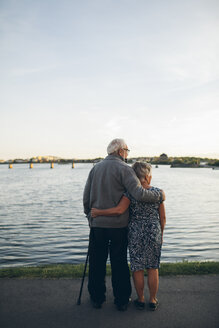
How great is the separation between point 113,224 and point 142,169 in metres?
0.79

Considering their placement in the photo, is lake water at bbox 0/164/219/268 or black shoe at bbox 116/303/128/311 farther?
lake water at bbox 0/164/219/268

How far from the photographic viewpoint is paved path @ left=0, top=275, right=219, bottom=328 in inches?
132

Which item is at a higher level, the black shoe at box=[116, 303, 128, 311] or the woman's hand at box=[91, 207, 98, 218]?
the woman's hand at box=[91, 207, 98, 218]

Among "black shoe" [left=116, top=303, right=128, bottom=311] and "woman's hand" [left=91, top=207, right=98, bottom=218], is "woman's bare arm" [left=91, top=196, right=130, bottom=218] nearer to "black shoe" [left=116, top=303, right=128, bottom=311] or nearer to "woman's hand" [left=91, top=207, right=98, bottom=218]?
"woman's hand" [left=91, top=207, right=98, bottom=218]

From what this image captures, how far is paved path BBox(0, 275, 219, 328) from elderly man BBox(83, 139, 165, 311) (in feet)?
0.75

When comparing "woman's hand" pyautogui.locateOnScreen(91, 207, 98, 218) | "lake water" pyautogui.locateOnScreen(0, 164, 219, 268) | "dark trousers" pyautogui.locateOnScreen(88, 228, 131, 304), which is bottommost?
"lake water" pyautogui.locateOnScreen(0, 164, 219, 268)

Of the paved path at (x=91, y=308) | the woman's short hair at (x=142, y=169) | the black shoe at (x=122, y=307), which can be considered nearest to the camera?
the paved path at (x=91, y=308)

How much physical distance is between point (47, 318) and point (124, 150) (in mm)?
2192

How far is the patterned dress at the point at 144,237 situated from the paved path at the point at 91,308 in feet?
1.81

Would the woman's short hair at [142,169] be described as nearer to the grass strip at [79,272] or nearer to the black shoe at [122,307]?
the black shoe at [122,307]

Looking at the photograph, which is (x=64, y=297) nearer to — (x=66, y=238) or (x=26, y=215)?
(x=66, y=238)

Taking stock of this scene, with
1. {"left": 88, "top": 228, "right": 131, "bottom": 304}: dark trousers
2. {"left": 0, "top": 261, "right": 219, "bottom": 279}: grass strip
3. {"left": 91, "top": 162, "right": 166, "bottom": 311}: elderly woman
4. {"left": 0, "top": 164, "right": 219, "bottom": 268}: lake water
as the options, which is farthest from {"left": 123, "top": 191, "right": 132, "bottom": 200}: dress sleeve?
{"left": 0, "top": 164, "right": 219, "bottom": 268}: lake water

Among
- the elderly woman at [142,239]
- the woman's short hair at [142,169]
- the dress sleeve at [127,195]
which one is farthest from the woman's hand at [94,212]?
the woman's short hair at [142,169]

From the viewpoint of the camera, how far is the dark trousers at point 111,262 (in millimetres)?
3832
